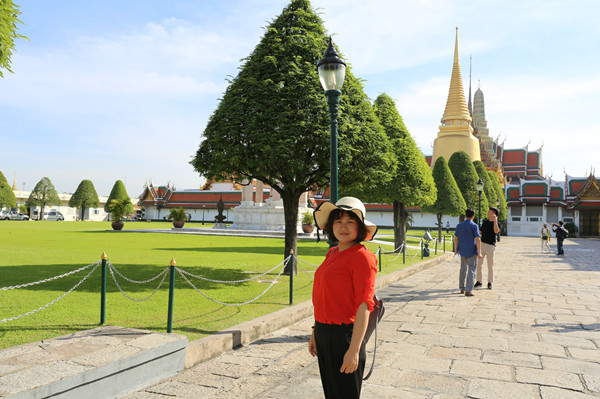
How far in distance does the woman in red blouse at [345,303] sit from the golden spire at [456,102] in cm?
7407

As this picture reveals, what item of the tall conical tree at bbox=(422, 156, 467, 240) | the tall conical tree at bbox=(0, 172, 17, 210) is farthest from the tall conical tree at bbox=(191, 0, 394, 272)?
the tall conical tree at bbox=(0, 172, 17, 210)

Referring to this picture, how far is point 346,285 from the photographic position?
281cm

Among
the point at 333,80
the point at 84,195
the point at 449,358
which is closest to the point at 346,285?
the point at 449,358

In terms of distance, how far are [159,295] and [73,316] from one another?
212 centimetres

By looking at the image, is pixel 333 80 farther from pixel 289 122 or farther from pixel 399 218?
pixel 399 218

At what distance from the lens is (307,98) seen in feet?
32.0

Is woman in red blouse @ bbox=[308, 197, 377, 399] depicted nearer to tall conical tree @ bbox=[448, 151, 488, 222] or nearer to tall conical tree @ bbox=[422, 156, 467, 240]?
tall conical tree @ bbox=[422, 156, 467, 240]

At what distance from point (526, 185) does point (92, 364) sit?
59379 mm

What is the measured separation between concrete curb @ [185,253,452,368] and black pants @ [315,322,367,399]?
251cm

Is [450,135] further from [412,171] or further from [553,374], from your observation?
[553,374]

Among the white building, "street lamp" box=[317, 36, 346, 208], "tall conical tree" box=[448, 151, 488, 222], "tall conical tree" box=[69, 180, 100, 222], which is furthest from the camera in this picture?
the white building

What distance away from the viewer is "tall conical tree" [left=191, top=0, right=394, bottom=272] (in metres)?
9.73

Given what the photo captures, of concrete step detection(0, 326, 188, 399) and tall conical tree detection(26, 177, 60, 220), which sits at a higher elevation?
tall conical tree detection(26, 177, 60, 220)

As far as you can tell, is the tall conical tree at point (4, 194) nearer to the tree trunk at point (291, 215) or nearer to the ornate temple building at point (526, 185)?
the tree trunk at point (291, 215)
